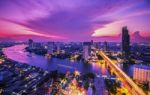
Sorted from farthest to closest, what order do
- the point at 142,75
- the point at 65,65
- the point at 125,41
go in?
1. the point at 125,41
2. the point at 65,65
3. the point at 142,75

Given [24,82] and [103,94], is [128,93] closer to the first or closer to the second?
[103,94]

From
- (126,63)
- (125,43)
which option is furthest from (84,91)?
(125,43)

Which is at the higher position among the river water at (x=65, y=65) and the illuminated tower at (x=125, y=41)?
the illuminated tower at (x=125, y=41)

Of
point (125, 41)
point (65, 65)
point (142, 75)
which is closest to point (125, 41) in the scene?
point (125, 41)

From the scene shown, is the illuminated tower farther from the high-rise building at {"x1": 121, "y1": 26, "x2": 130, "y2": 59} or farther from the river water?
the river water

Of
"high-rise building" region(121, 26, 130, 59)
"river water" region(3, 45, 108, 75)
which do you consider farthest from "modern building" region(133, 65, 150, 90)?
"high-rise building" region(121, 26, 130, 59)

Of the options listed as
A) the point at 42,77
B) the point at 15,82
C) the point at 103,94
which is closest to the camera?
the point at 103,94

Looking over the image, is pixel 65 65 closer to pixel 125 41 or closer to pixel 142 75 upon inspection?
pixel 142 75

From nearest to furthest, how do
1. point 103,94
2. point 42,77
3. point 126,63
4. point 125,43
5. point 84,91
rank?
point 103,94, point 84,91, point 42,77, point 126,63, point 125,43

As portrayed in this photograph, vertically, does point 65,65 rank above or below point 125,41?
below

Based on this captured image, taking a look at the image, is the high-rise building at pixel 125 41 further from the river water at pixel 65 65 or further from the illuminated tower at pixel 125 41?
the river water at pixel 65 65

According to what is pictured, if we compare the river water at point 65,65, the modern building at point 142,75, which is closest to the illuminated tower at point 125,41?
the river water at point 65,65
